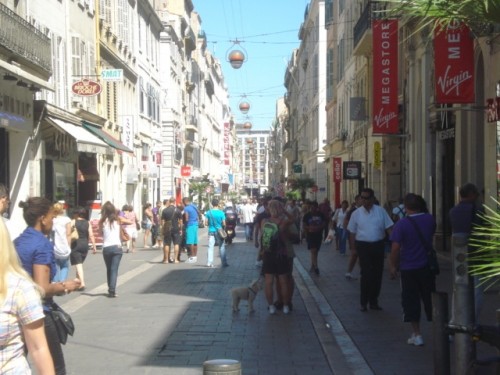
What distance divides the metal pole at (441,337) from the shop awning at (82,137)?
2262 cm

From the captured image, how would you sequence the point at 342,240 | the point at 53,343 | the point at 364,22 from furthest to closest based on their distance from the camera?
the point at 364,22 < the point at 342,240 < the point at 53,343

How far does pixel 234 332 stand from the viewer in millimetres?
11352

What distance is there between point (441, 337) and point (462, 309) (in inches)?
16.6

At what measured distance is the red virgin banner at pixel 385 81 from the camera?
28.3m

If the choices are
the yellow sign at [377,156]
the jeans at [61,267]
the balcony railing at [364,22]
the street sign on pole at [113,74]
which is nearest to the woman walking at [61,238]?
the jeans at [61,267]

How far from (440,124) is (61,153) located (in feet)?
42.6

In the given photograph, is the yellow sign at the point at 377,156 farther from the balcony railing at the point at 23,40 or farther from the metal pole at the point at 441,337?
the metal pole at the point at 441,337

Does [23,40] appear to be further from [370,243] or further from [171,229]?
[370,243]

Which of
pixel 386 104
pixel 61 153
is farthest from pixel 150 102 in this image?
pixel 386 104

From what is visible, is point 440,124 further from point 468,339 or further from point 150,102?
point 150,102

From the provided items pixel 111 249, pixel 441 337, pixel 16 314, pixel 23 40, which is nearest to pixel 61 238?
pixel 111 249

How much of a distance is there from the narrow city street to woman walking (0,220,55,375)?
230 cm

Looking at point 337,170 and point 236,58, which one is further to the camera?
point 337,170

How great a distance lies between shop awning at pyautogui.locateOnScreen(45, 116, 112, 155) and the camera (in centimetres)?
2780
